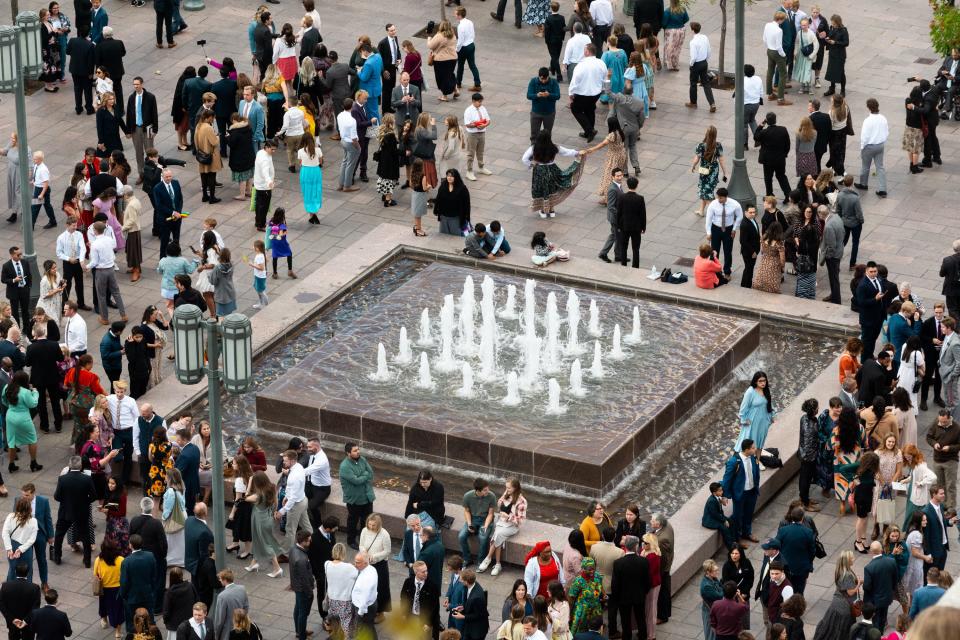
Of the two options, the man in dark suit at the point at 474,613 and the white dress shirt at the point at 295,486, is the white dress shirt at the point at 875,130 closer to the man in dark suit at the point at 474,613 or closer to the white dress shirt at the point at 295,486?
the white dress shirt at the point at 295,486

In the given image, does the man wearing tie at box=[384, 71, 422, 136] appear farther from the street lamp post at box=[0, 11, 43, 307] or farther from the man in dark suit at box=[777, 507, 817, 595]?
the man in dark suit at box=[777, 507, 817, 595]

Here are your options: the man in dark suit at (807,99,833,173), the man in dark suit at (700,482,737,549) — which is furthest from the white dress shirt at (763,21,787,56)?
the man in dark suit at (700,482,737,549)

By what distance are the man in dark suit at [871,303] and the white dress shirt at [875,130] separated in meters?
4.86

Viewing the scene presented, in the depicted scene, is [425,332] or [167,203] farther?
[167,203]

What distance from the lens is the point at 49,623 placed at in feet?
57.8

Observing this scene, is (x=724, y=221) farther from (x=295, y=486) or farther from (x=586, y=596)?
(x=586, y=596)

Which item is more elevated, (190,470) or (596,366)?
(596,366)

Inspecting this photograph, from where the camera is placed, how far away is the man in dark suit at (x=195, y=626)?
1723 centimetres

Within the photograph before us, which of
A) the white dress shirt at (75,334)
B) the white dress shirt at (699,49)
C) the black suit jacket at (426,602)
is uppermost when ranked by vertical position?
the white dress shirt at (699,49)

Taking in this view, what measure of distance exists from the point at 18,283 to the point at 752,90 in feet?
37.7

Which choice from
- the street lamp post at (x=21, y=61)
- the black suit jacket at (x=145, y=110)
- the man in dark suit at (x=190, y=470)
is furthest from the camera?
the black suit jacket at (x=145, y=110)

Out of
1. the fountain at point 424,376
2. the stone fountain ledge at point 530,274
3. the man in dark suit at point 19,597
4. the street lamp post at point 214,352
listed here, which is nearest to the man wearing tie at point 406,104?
the stone fountain ledge at point 530,274

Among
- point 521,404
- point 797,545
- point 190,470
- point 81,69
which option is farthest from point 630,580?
point 81,69

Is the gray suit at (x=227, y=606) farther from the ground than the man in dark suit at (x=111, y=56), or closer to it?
closer to it
